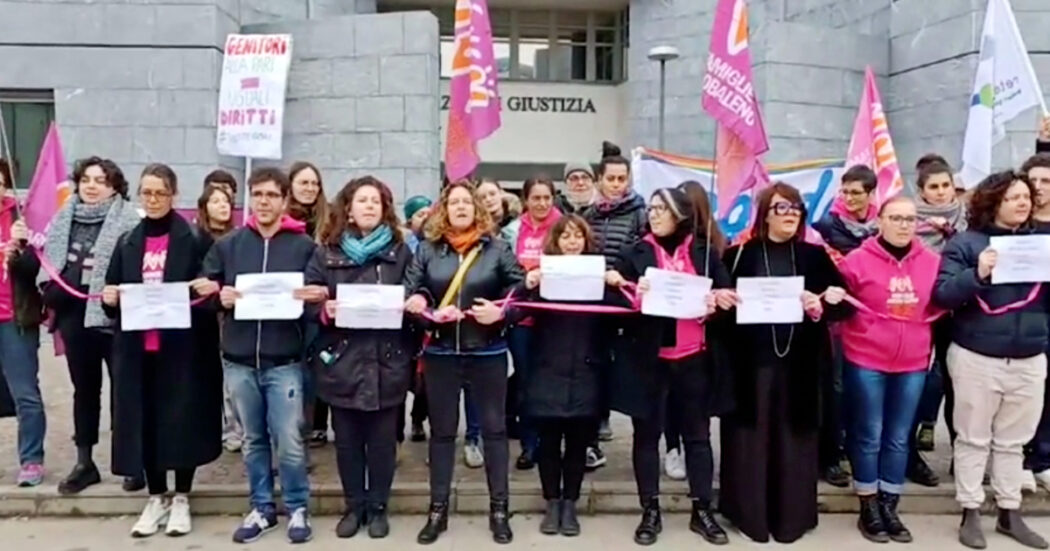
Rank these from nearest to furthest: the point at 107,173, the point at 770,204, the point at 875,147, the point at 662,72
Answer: the point at 770,204
the point at 107,173
the point at 875,147
the point at 662,72

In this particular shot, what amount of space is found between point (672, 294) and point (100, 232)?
335 centimetres

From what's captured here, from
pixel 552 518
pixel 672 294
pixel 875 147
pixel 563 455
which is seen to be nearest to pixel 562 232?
pixel 672 294

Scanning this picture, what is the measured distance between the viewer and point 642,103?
18.3m

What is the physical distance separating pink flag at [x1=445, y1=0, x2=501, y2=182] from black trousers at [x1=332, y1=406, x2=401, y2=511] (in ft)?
7.85

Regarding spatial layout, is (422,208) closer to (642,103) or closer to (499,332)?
(499,332)

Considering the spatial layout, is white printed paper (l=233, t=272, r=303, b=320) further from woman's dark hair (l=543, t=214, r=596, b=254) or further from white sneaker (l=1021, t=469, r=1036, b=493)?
white sneaker (l=1021, t=469, r=1036, b=493)

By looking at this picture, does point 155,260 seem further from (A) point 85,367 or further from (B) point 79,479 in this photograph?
(B) point 79,479

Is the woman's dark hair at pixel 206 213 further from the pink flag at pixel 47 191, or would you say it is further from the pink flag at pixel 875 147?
the pink flag at pixel 875 147

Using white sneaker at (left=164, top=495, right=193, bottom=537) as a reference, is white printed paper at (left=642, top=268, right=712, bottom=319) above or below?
above

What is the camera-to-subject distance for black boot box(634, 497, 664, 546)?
4.90 m

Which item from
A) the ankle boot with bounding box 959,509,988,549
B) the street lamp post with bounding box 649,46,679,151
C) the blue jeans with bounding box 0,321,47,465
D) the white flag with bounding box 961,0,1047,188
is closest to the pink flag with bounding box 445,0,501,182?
the blue jeans with bounding box 0,321,47,465

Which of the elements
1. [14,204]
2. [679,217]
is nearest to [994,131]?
[679,217]

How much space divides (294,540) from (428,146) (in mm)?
8359

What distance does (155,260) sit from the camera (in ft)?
16.1
